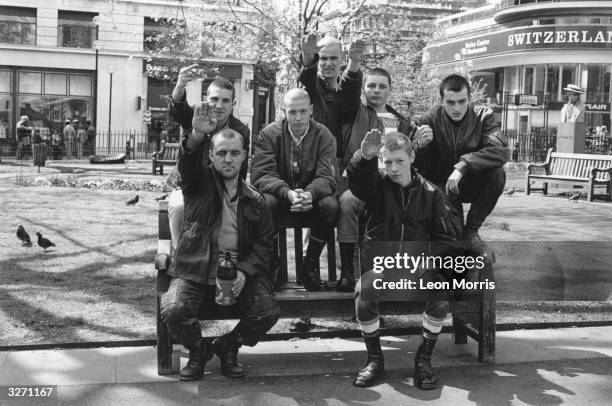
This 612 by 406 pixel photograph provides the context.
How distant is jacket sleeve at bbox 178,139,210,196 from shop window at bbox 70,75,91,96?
39896mm

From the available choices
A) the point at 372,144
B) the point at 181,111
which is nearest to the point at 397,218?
the point at 372,144

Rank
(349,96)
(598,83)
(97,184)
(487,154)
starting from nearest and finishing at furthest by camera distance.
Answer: (487,154), (349,96), (97,184), (598,83)

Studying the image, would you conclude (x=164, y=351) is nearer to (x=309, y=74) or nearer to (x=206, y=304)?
(x=206, y=304)

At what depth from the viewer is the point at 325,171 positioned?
18.3 ft

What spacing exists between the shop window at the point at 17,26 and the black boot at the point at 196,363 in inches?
1593

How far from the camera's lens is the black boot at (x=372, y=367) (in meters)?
4.71

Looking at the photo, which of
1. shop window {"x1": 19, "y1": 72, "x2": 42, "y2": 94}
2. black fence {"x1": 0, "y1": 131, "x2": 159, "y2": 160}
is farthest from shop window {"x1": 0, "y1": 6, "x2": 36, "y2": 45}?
black fence {"x1": 0, "y1": 131, "x2": 159, "y2": 160}

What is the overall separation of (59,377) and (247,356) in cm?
132

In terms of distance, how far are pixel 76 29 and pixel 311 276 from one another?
40402mm

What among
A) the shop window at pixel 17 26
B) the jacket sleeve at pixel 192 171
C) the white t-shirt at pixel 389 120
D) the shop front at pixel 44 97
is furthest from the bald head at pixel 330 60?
the shop window at pixel 17 26

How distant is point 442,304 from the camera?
4.86 m

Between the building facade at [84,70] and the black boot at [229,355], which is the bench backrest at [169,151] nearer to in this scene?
the building facade at [84,70]

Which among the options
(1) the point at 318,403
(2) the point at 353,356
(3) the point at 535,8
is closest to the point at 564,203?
(2) the point at 353,356

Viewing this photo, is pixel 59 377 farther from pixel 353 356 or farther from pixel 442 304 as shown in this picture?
pixel 442 304
